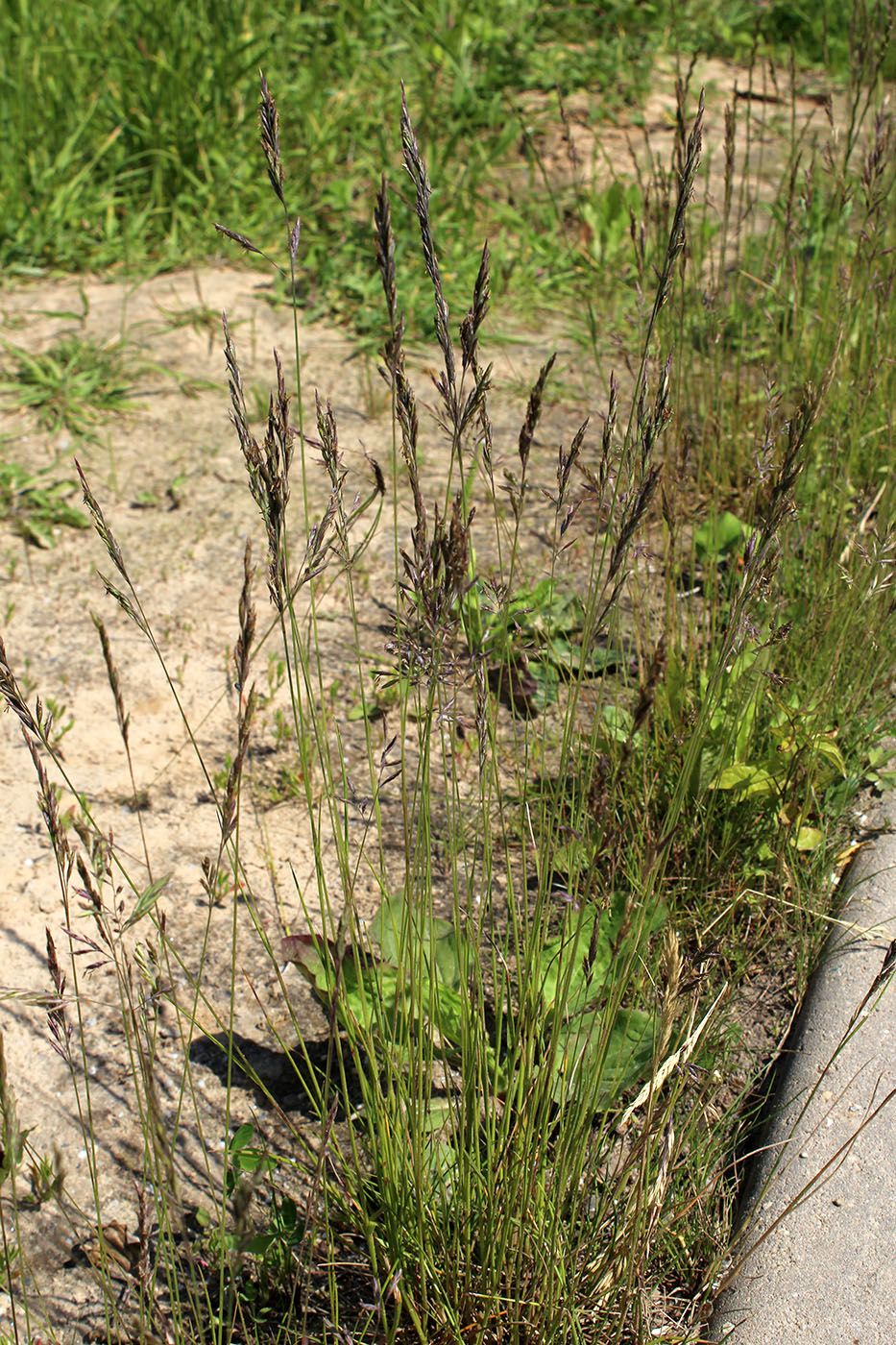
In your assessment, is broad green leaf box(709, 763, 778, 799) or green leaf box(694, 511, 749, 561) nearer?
broad green leaf box(709, 763, 778, 799)

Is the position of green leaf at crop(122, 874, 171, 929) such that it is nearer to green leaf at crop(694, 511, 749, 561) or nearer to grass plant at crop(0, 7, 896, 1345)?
grass plant at crop(0, 7, 896, 1345)

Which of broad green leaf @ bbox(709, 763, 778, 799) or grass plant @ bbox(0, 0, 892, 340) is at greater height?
grass plant @ bbox(0, 0, 892, 340)

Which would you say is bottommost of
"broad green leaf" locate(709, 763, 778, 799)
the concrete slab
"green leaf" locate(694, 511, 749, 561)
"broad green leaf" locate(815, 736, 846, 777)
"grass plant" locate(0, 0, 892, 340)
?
the concrete slab

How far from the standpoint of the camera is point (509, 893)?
126 cm

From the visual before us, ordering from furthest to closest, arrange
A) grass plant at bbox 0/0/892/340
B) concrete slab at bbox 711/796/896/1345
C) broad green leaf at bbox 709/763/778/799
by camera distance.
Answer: grass plant at bbox 0/0/892/340, broad green leaf at bbox 709/763/778/799, concrete slab at bbox 711/796/896/1345

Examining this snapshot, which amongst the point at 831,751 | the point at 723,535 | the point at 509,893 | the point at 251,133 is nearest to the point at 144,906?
the point at 509,893

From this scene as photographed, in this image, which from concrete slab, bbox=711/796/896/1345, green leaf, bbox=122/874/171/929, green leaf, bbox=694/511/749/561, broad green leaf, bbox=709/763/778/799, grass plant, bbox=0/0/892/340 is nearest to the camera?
green leaf, bbox=122/874/171/929

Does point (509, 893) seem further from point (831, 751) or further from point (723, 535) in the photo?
point (723, 535)

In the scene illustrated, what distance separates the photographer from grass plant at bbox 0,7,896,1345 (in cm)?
118

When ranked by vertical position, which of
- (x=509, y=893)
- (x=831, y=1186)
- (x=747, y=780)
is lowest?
(x=831, y=1186)

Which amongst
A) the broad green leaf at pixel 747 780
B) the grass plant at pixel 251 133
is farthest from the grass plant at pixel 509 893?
the grass plant at pixel 251 133

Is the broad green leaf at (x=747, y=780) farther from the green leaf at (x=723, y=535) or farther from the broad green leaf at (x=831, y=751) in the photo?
the green leaf at (x=723, y=535)

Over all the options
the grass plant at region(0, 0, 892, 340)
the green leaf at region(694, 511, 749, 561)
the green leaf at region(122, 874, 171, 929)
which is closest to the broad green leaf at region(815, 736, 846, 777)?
the green leaf at region(694, 511, 749, 561)

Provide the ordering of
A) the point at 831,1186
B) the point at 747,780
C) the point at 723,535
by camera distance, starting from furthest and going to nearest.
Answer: the point at 723,535
the point at 747,780
the point at 831,1186
